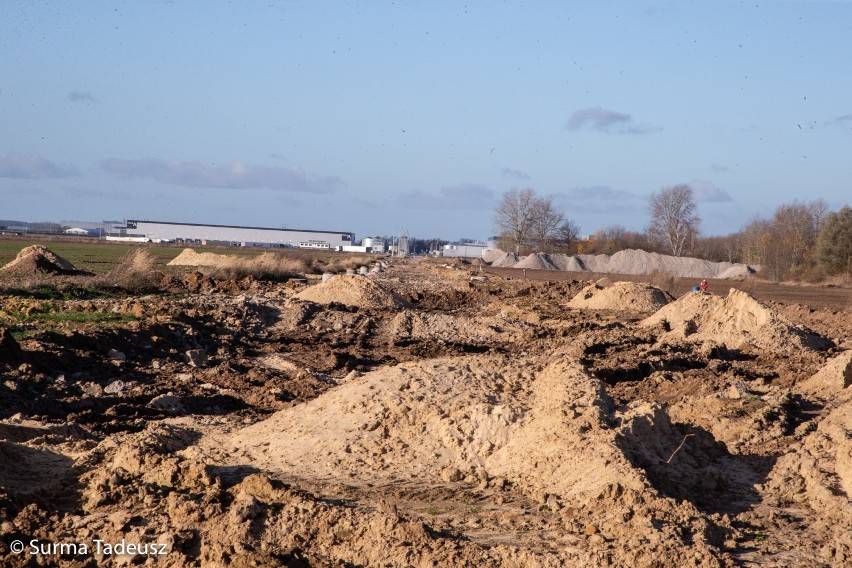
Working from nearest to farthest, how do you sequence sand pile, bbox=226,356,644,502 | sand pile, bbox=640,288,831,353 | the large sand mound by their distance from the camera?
sand pile, bbox=226,356,644,502, sand pile, bbox=640,288,831,353, the large sand mound

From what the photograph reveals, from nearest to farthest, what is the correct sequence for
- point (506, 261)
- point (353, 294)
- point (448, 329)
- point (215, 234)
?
point (448, 329), point (353, 294), point (506, 261), point (215, 234)

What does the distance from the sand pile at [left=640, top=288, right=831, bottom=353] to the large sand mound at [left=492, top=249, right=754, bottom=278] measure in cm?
6048

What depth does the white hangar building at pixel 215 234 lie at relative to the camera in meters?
153

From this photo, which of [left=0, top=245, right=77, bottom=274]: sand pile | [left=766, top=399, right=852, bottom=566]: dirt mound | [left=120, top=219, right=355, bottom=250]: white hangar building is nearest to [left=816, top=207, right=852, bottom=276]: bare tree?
[left=0, top=245, right=77, bottom=274]: sand pile

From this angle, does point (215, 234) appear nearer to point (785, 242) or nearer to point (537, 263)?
point (537, 263)

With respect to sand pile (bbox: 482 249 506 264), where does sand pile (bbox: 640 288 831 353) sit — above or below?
below

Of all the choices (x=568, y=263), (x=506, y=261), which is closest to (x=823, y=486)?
(x=568, y=263)

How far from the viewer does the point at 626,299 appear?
30.4 meters

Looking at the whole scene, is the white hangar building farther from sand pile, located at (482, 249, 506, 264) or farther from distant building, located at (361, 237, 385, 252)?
sand pile, located at (482, 249, 506, 264)

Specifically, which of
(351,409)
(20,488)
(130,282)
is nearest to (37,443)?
(20,488)

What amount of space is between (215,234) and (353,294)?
136 m

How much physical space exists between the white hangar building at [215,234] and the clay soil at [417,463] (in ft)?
467

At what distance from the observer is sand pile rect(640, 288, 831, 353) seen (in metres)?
20.2

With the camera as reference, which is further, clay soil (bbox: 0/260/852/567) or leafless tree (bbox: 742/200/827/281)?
leafless tree (bbox: 742/200/827/281)
